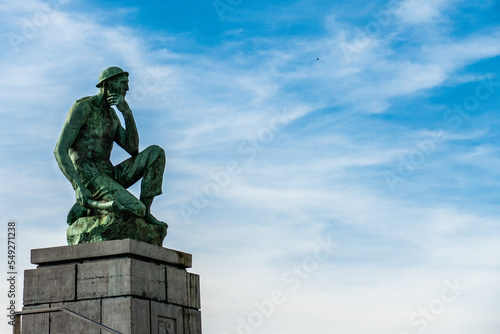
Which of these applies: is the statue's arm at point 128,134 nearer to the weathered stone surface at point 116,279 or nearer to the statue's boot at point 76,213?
the statue's boot at point 76,213

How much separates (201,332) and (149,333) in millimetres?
1315

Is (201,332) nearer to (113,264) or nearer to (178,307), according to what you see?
(178,307)

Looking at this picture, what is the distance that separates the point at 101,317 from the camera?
11.1 metres

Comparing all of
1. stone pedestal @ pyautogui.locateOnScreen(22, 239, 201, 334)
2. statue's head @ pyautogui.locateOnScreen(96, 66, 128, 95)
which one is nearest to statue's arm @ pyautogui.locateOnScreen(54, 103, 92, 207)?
statue's head @ pyautogui.locateOnScreen(96, 66, 128, 95)

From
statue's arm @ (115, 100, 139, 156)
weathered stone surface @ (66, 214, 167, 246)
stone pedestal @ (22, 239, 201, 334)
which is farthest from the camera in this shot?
statue's arm @ (115, 100, 139, 156)

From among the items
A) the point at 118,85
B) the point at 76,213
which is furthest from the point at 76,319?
the point at 118,85

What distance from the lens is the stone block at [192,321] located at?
39.7 feet

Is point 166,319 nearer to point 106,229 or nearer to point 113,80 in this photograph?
point 106,229

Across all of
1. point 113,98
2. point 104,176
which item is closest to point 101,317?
point 104,176

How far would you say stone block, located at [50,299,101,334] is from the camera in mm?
11109

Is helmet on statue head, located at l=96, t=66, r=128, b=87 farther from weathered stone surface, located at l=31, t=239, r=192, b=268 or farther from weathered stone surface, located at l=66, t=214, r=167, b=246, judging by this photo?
weathered stone surface, located at l=31, t=239, r=192, b=268

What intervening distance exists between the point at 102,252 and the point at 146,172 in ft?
5.83

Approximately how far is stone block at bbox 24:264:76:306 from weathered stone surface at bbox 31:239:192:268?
0.51 feet

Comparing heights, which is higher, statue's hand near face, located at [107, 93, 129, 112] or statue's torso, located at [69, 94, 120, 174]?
statue's hand near face, located at [107, 93, 129, 112]
